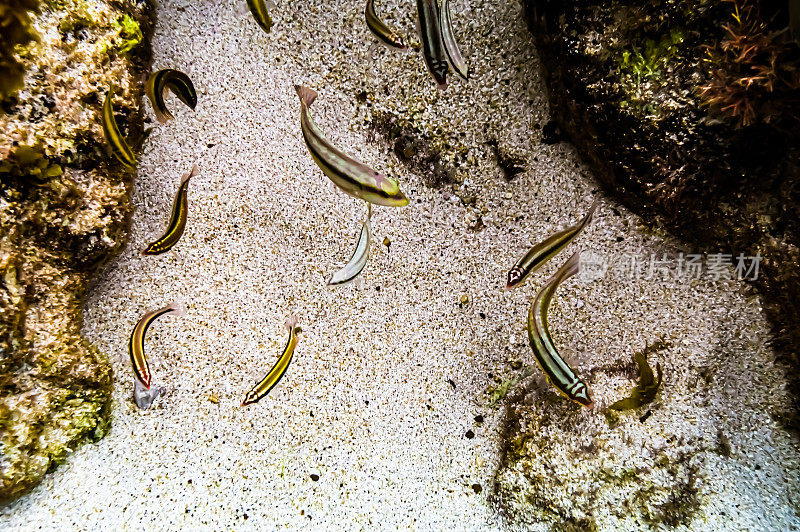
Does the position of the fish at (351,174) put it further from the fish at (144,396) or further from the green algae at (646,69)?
the fish at (144,396)

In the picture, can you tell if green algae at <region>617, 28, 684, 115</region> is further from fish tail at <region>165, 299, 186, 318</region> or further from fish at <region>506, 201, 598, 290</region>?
fish tail at <region>165, 299, 186, 318</region>

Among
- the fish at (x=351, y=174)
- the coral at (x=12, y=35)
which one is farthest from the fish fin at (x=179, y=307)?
the fish at (x=351, y=174)

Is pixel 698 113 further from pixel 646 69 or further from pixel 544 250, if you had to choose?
pixel 544 250

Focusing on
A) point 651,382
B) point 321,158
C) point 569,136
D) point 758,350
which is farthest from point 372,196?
point 758,350

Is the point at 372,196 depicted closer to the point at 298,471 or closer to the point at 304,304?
the point at 304,304

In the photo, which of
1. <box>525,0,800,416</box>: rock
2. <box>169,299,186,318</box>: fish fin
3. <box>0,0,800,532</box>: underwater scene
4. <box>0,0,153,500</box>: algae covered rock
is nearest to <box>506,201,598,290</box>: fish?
<box>0,0,800,532</box>: underwater scene

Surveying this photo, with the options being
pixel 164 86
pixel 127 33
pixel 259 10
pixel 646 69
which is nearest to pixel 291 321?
pixel 164 86
